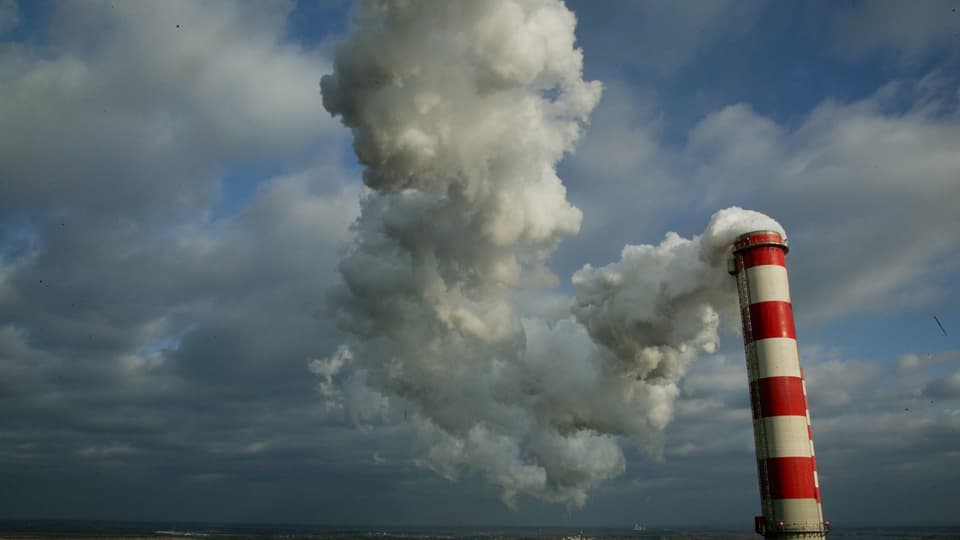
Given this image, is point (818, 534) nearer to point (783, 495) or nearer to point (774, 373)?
point (783, 495)

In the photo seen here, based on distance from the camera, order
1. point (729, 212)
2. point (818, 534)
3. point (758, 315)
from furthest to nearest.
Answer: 1. point (729, 212)
2. point (758, 315)
3. point (818, 534)

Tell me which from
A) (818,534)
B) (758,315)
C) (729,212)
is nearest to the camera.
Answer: (818,534)

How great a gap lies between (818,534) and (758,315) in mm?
18325

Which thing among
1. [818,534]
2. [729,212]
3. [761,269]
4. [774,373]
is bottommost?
[818,534]

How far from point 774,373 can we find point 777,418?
3776 millimetres

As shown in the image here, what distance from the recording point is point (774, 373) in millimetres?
57844

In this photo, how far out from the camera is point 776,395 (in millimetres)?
57312

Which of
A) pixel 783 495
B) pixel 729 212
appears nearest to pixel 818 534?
pixel 783 495

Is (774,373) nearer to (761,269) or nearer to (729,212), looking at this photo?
(761,269)

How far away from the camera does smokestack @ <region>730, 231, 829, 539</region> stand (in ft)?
182

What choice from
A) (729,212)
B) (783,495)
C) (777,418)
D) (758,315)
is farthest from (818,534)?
(729,212)

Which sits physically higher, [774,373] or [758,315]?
[758,315]

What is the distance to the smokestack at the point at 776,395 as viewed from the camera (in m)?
55.5

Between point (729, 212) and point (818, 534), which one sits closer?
point (818, 534)
